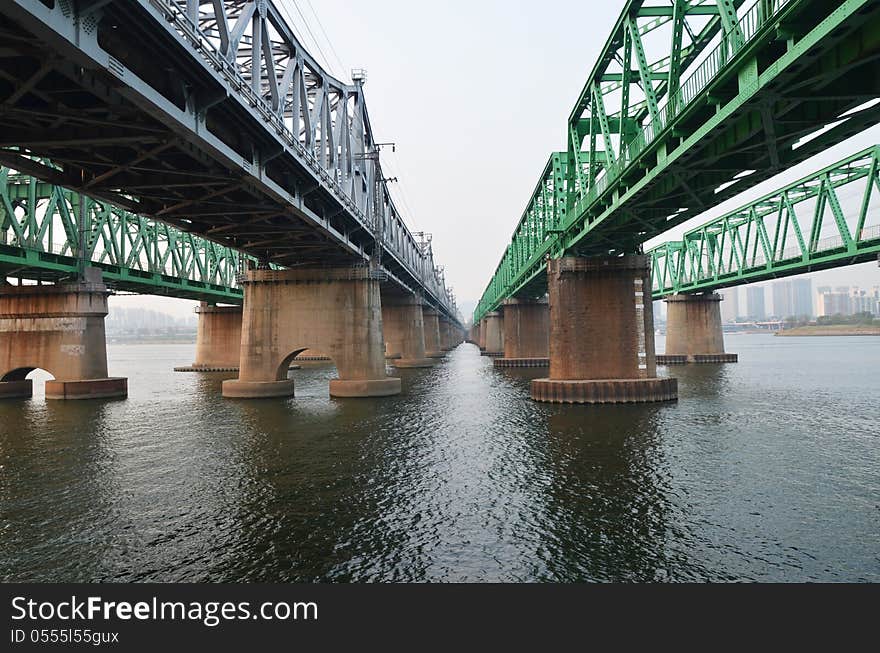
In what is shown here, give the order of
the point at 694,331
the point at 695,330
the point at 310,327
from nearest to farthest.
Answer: the point at 310,327
the point at 694,331
the point at 695,330

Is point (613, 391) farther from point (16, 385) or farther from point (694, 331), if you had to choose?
point (694, 331)

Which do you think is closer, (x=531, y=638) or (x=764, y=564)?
(x=531, y=638)

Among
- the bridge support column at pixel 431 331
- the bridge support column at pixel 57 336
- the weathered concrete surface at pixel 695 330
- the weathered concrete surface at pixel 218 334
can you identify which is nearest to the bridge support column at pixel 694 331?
the weathered concrete surface at pixel 695 330

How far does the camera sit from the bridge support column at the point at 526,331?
74375mm

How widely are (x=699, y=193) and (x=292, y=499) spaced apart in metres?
19.6

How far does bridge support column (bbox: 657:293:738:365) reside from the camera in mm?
79125

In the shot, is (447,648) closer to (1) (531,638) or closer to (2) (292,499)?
(1) (531,638)

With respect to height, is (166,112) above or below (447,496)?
above

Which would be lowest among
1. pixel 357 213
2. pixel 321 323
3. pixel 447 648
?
pixel 447 648

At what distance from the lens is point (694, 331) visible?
83.2m

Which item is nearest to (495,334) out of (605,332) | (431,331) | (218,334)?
(431,331)

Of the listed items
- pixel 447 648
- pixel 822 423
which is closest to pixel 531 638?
pixel 447 648

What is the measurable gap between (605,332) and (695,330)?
54.5 metres

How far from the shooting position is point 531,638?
9.41 meters
